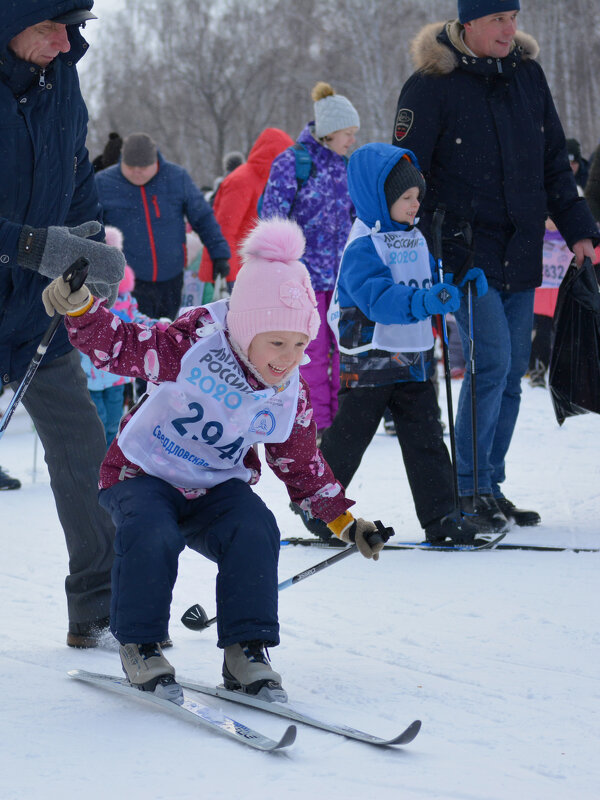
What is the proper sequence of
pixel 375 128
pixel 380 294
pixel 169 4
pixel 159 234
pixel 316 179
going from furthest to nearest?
pixel 169 4
pixel 375 128
pixel 159 234
pixel 316 179
pixel 380 294

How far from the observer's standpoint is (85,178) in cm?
359

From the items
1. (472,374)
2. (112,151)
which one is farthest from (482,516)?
(112,151)

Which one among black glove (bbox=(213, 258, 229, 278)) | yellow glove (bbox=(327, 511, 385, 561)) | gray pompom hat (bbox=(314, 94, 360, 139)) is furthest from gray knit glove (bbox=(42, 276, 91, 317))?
black glove (bbox=(213, 258, 229, 278))

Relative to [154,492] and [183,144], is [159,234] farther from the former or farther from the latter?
[183,144]

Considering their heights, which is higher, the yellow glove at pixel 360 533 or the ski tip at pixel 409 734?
the yellow glove at pixel 360 533

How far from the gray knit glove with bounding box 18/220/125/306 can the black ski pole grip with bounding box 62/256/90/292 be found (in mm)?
309

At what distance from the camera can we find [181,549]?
2.92m

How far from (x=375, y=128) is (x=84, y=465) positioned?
1009 inches

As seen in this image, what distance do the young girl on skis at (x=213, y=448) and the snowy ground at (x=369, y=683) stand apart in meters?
0.19

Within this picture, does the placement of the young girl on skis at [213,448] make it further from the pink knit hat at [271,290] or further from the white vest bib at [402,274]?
the white vest bib at [402,274]

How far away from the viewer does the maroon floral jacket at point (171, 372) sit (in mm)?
2824

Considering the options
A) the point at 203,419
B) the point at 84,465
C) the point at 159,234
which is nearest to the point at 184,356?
the point at 203,419

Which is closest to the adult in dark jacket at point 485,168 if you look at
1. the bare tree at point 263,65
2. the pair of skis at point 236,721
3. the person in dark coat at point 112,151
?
the pair of skis at point 236,721

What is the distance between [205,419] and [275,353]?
9.8 inches
